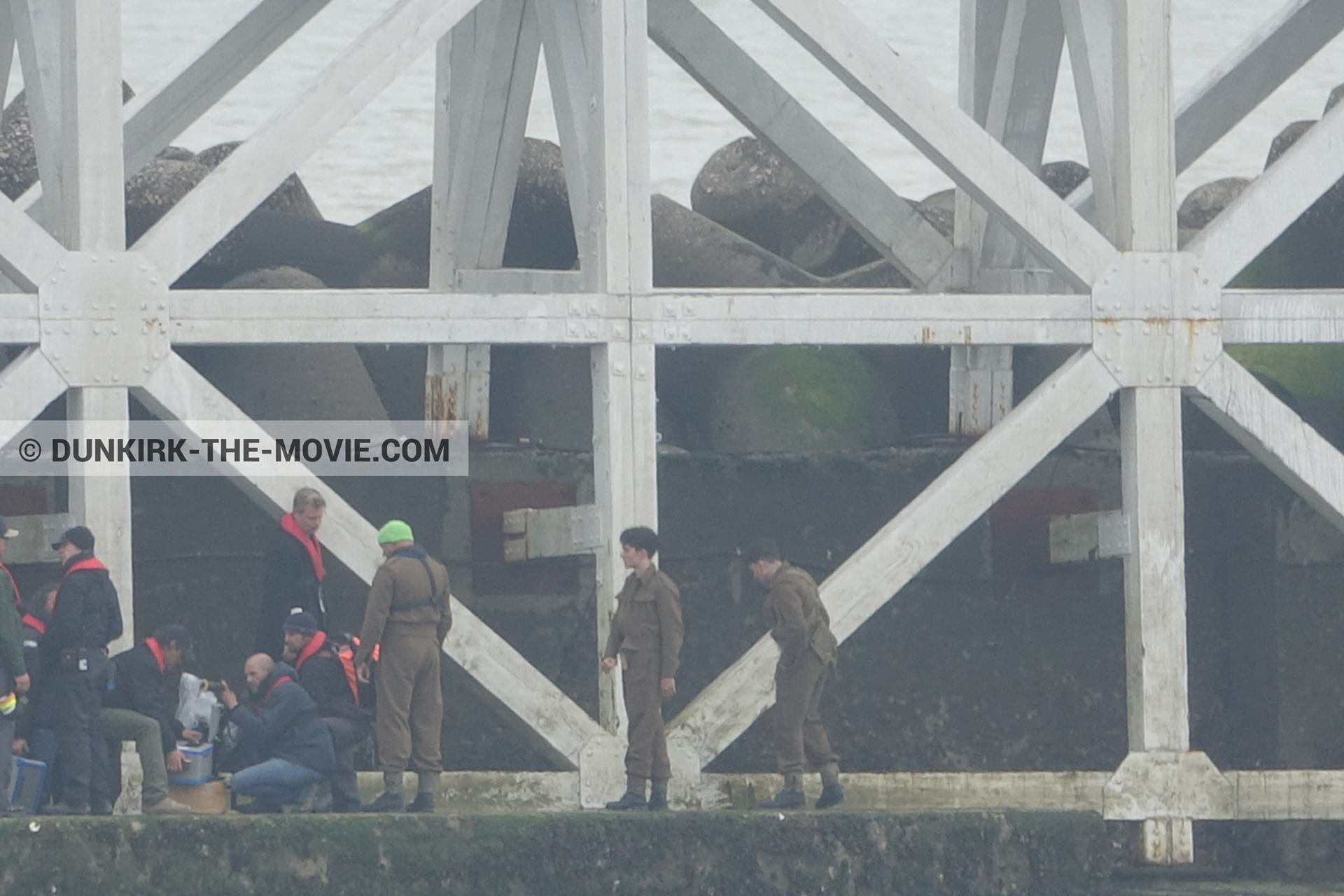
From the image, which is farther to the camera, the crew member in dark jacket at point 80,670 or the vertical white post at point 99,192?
the vertical white post at point 99,192

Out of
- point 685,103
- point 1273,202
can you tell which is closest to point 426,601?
point 1273,202

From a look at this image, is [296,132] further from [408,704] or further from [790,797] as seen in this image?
[790,797]

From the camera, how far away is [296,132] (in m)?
11.6

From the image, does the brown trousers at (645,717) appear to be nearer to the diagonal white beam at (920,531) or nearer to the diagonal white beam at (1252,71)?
the diagonal white beam at (920,531)

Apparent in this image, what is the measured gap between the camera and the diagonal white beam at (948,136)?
12188 millimetres

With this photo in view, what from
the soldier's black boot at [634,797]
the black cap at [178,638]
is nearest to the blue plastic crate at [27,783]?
the black cap at [178,638]

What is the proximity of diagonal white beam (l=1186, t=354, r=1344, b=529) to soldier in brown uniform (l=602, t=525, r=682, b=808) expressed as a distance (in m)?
2.95

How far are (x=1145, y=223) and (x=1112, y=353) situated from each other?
2.21 feet

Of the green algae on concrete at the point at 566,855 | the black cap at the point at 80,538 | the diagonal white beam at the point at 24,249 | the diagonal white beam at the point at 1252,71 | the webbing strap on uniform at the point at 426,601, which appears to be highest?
the diagonal white beam at the point at 1252,71

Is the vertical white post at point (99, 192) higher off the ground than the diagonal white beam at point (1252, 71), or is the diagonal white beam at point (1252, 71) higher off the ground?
the diagonal white beam at point (1252, 71)

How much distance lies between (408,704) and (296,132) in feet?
8.95

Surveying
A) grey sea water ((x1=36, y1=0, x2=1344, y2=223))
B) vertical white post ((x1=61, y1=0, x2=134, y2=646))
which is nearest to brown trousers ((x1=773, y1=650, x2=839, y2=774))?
vertical white post ((x1=61, y1=0, x2=134, y2=646))

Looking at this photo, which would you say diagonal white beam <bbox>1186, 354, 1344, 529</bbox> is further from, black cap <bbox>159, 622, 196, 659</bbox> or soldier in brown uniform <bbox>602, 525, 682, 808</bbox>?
black cap <bbox>159, 622, 196, 659</bbox>

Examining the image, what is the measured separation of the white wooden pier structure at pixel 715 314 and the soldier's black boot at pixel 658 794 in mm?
399
